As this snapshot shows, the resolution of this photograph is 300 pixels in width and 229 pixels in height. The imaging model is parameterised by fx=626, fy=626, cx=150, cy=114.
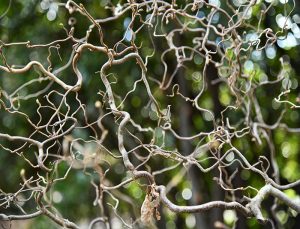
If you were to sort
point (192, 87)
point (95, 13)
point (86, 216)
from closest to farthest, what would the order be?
1. point (95, 13)
2. point (192, 87)
3. point (86, 216)

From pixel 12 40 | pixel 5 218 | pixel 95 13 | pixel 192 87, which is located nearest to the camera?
pixel 5 218

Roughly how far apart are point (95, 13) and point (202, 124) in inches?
36.3

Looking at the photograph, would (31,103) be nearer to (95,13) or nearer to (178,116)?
(95,13)

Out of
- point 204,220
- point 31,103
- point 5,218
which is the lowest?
point 204,220

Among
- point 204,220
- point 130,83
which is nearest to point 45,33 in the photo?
point 130,83

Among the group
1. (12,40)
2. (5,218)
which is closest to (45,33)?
(12,40)

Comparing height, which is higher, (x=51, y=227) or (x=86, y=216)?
(x=51, y=227)

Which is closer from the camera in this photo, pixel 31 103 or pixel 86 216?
pixel 31 103

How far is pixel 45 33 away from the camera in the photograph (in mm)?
3229

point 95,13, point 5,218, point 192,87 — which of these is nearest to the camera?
point 5,218

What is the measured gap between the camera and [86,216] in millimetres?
4211

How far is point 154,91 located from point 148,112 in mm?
171

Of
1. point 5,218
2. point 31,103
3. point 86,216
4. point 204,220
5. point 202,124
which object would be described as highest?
point 5,218

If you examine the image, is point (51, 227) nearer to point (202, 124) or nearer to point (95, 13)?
point (202, 124)
